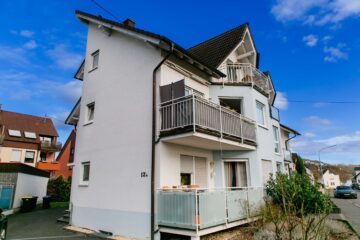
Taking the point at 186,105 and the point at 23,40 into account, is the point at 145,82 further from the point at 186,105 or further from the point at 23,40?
the point at 23,40

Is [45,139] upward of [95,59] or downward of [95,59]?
downward

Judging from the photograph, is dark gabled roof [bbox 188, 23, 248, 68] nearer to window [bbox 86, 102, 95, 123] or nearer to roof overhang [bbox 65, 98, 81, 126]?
window [bbox 86, 102, 95, 123]

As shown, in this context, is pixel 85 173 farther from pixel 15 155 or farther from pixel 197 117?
pixel 15 155

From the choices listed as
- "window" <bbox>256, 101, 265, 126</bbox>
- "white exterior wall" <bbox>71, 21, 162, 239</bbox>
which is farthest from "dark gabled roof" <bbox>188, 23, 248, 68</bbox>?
"white exterior wall" <bbox>71, 21, 162, 239</bbox>

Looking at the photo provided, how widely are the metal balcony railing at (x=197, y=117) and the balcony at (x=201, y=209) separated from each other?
241cm

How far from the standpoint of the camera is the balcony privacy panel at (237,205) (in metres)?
9.67

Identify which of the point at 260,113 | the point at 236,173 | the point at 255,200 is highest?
the point at 260,113

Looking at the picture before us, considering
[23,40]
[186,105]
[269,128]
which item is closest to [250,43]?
[269,128]

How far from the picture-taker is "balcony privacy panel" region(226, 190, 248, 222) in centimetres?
967

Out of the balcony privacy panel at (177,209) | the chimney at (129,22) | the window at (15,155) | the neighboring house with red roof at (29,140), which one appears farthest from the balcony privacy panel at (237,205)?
the window at (15,155)

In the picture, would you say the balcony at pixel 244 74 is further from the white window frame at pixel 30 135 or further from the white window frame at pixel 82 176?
the white window frame at pixel 30 135

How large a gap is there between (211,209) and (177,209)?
1.21 meters

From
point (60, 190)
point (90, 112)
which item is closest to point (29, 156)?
point (60, 190)

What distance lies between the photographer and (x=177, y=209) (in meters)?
8.65
